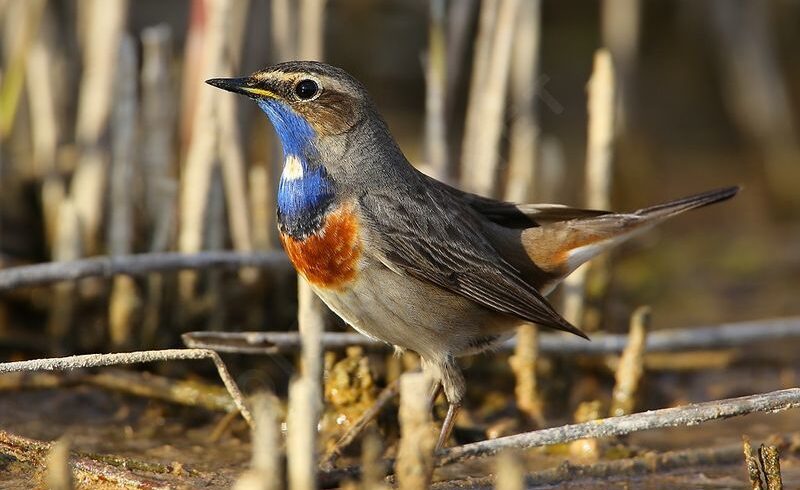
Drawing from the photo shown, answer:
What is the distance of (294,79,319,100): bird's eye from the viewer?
19.7 feet

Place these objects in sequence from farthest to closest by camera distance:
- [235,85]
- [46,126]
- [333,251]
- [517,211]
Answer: [46,126]
[517,211]
[235,85]
[333,251]

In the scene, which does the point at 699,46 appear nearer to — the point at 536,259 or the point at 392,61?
the point at 392,61

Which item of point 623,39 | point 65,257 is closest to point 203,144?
point 65,257

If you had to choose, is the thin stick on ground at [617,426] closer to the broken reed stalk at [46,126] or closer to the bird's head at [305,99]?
the bird's head at [305,99]

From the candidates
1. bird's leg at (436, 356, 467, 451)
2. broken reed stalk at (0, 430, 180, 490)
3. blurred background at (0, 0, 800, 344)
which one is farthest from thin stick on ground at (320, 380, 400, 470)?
blurred background at (0, 0, 800, 344)

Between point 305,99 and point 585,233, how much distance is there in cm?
171

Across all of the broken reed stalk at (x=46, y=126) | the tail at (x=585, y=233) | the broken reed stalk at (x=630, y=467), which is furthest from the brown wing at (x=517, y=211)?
the broken reed stalk at (x=46, y=126)

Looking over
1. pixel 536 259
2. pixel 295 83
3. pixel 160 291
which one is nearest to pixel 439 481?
pixel 536 259

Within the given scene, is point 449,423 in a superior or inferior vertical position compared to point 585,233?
inferior

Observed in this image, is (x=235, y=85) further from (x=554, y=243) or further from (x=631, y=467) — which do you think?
(x=631, y=467)

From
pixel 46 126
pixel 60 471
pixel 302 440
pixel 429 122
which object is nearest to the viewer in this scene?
pixel 302 440

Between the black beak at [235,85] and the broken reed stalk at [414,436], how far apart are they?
2.06m

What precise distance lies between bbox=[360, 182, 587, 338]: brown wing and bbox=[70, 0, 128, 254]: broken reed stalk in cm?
264

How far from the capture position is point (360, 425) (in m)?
6.23
